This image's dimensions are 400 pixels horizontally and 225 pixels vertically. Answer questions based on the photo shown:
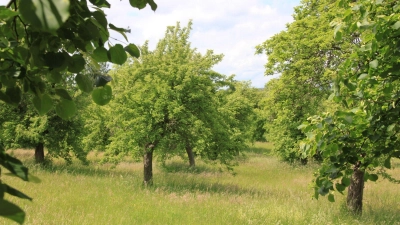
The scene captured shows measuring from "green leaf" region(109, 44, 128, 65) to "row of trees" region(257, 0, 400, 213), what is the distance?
4.66 feet

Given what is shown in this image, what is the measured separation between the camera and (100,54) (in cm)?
90

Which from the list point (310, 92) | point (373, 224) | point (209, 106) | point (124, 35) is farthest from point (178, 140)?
point (124, 35)

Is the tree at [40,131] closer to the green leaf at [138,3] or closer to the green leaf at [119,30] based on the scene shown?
the green leaf at [138,3]

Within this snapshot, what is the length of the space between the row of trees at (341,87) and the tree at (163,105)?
2212 millimetres

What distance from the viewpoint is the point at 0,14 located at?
697 millimetres

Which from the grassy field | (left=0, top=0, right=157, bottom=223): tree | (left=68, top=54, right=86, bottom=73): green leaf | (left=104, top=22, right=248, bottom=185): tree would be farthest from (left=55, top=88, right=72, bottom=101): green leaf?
(left=104, top=22, right=248, bottom=185): tree

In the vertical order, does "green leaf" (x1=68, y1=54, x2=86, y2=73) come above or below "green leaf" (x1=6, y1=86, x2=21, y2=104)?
above

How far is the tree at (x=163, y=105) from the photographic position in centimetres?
1011

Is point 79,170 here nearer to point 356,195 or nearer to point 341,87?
point 356,195

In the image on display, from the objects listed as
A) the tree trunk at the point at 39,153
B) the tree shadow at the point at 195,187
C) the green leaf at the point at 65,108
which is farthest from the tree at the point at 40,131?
the green leaf at the point at 65,108

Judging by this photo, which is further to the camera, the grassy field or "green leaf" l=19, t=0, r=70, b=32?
the grassy field

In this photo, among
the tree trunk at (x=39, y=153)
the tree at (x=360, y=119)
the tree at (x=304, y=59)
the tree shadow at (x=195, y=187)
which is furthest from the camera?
the tree trunk at (x=39, y=153)

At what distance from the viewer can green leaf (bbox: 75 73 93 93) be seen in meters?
0.90

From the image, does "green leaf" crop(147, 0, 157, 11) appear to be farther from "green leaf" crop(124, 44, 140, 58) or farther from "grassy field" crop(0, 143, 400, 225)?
"grassy field" crop(0, 143, 400, 225)
